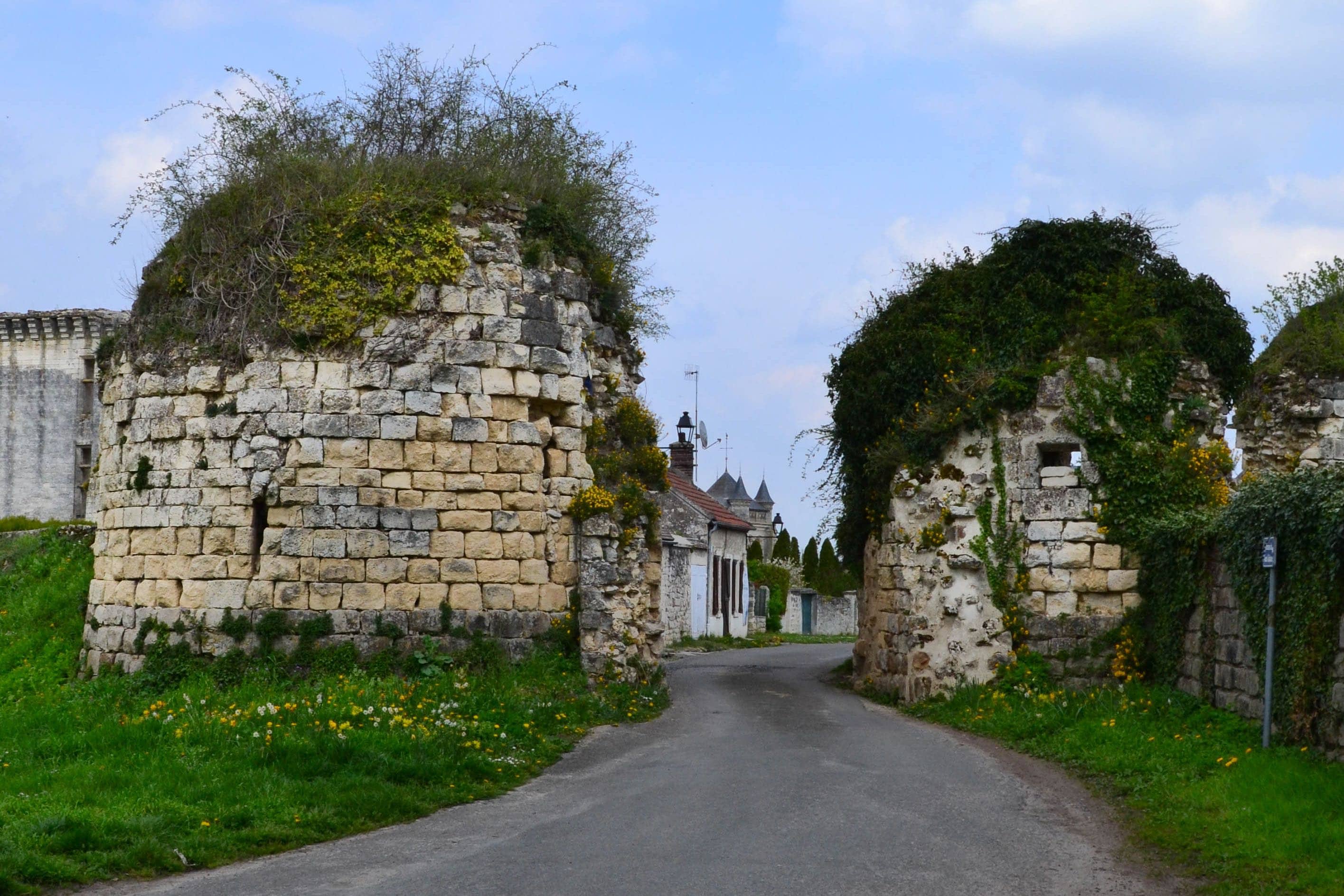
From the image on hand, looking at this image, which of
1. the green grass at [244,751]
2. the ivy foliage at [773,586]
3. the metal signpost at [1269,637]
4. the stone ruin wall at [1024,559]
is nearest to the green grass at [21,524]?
the green grass at [244,751]

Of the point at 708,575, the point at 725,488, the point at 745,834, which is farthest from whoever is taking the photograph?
Result: the point at 725,488

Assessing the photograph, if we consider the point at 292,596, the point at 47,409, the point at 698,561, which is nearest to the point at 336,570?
the point at 292,596

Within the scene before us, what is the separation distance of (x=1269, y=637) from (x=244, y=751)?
755 cm

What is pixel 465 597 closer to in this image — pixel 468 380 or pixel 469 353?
pixel 468 380

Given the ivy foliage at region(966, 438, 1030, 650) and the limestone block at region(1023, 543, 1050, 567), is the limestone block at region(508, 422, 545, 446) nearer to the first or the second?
the ivy foliage at region(966, 438, 1030, 650)

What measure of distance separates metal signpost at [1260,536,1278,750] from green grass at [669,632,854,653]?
19605 mm

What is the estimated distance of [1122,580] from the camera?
45.7 ft

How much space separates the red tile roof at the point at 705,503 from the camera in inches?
1473

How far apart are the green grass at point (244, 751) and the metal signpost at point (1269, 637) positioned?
5.51 metres

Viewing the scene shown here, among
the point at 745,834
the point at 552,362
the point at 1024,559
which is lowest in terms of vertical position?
the point at 745,834

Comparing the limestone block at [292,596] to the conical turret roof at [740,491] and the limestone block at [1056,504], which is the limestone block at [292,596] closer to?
the limestone block at [1056,504]

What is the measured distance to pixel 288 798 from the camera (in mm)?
8375

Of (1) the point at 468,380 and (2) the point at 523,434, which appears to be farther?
(2) the point at 523,434

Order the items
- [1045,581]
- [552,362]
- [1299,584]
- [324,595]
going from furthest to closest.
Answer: [1045,581]
[552,362]
[324,595]
[1299,584]
